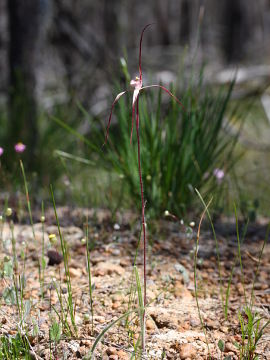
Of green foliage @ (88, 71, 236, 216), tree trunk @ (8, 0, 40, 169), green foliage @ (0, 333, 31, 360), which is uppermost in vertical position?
tree trunk @ (8, 0, 40, 169)

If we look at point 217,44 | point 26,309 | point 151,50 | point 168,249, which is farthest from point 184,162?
point 217,44

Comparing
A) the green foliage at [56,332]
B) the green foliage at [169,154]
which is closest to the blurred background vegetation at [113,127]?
the green foliage at [169,154]

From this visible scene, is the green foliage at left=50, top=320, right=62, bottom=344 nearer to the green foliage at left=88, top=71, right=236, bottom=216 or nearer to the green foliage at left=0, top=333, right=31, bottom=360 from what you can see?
the green foliage at left=0, top=333, right=31, bottom=360

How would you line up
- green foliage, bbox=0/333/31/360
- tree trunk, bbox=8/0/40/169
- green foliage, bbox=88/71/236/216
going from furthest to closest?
tree trunk, bbox=8/0/40/169, green foliage, bbox=88/71/236/216, green foliage, bbox=0/333/31/360

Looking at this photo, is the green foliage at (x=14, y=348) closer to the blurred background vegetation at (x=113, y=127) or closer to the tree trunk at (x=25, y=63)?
the blurred background vegetation at (x=113, y=127)

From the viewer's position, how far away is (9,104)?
3.04m

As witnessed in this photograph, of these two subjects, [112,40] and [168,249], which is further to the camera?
[112,40]

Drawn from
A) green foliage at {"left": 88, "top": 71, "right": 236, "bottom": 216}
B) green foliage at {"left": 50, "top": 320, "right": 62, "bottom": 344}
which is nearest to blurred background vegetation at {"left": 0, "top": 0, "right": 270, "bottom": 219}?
green foliage at {"left": 88, "top": 71, "right": 236, "bottom": 216}

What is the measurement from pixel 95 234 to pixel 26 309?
0.58 m

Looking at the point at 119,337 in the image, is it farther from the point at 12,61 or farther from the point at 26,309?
the point at 12,61

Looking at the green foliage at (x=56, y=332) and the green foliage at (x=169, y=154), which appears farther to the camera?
the green foliage at (x=169, y=154)

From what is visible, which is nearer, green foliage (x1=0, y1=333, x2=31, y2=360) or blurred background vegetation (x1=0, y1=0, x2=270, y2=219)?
green foliage (x1=0, y1=333, x2=31, y2=360)

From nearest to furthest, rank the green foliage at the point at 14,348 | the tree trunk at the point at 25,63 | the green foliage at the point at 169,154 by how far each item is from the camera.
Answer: the green foliage at the point at 14,348 < the green foliage at the point at 169,154 < the tree trunk at the point at 25,63

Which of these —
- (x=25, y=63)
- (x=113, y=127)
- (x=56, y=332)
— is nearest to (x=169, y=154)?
(x=56, y=332)
